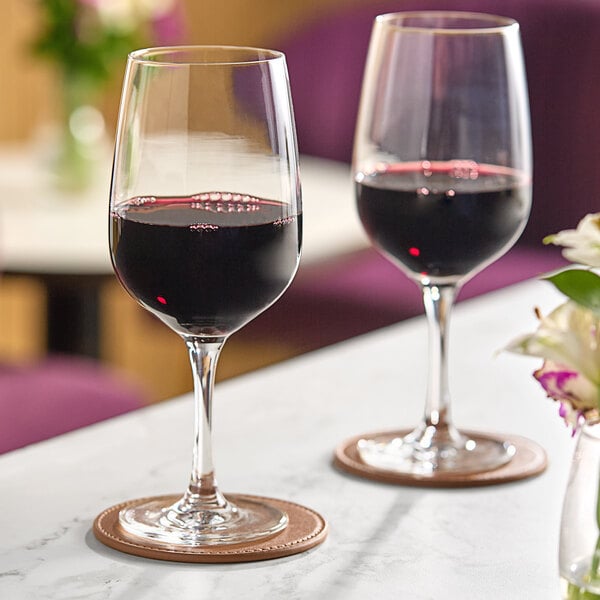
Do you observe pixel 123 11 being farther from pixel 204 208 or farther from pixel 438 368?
pixel 204 208

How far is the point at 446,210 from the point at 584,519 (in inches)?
14.1

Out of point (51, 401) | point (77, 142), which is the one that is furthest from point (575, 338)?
point (77, 142)

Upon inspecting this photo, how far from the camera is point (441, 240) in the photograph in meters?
0.90

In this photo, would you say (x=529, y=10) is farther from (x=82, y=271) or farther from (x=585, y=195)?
(x=82, y=271)

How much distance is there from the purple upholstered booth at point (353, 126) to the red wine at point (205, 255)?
5.60 ft

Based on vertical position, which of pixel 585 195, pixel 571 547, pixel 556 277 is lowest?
pixel 585 195

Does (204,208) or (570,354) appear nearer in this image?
(570,354)

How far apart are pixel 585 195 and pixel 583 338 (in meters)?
2.43

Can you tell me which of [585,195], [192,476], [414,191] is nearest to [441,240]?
[414,191]

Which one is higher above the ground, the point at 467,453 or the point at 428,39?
the point at 428,39

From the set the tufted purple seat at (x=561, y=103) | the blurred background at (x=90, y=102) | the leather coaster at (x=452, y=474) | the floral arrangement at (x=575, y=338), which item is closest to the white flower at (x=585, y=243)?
the floral arrangement at (x=575, y=338)

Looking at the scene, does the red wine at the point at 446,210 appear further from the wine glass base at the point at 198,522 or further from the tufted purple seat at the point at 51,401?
the tufted purple seat at the point at 51,401

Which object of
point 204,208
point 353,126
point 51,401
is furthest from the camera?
point 353,126

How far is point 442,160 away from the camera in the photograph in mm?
881
